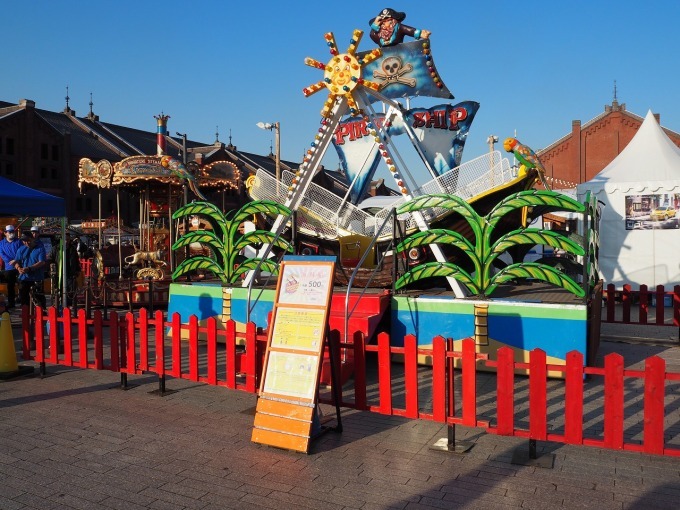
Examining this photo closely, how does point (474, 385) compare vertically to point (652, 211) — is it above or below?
below

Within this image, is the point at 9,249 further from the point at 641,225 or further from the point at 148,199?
the point at 641,225

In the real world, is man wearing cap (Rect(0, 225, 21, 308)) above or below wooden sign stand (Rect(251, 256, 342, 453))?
above

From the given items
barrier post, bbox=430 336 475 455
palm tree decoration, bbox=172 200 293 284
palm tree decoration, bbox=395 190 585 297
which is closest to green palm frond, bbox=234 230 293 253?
palm tree decoration, bbox=172 200 293 284

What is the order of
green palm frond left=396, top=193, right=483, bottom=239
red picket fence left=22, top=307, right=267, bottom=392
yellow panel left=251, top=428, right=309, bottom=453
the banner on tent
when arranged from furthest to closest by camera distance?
the banner on tent < green palm frond left=396, top=193, right=483, bottom=239 < red picket fence left=22, top=307, right=267, bottom=392 < yellow panel left=251, top=428, right=309, bottom=453

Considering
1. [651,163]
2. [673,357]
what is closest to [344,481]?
[673,357]

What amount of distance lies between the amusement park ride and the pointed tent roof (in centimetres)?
542

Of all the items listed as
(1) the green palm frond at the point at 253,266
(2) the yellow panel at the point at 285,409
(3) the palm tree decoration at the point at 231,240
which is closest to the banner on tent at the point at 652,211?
(3) the palm tree decoration at the point at 231,240

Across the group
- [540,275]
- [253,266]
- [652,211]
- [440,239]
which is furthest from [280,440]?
[652,211]

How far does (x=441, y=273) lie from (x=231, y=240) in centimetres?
404

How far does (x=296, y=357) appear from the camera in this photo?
225 inches

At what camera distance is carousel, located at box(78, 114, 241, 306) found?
1650 cm

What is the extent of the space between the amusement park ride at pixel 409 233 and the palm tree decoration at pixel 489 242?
0.02 m

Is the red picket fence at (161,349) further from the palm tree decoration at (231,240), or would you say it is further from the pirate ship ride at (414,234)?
the palm tree decoration at (231,240)

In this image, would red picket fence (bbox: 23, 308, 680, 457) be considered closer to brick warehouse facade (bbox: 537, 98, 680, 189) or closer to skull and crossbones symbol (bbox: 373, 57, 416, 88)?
skull and crossbones symbol (bbox: 373, 57, 416, 88)
